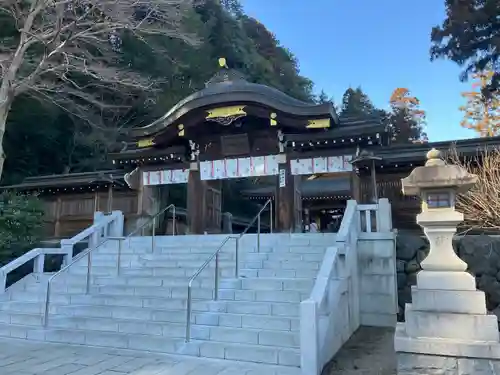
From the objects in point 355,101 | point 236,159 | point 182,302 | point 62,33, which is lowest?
point 182,302

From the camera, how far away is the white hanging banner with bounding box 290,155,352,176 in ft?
35.4

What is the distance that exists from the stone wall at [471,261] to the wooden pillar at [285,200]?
10.4 feet

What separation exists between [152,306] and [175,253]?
2.42 meters

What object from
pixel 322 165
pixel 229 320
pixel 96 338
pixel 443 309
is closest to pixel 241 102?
pixel 322 165

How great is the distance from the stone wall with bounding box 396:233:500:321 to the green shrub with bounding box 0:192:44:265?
9.30 meters

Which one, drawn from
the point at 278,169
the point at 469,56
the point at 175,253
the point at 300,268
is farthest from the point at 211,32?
the point at 300,268

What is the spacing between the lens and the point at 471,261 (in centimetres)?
857

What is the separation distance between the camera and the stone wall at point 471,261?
838 centimetres

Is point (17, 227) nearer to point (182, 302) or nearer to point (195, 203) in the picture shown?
point (195, 203)

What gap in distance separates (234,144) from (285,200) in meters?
2.45

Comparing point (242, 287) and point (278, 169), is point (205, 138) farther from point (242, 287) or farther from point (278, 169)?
point (242, 287)

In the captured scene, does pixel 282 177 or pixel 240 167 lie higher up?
pixel 240 167

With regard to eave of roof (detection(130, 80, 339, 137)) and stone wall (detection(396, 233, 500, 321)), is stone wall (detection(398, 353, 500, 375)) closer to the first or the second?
stone wall (detection(396, 233, 500, 321))

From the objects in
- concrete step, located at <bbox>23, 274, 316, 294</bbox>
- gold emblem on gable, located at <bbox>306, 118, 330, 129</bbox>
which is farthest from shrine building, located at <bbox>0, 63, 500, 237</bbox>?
concrete step, located at <bbox>23, 274, 316, 294</bbox>
